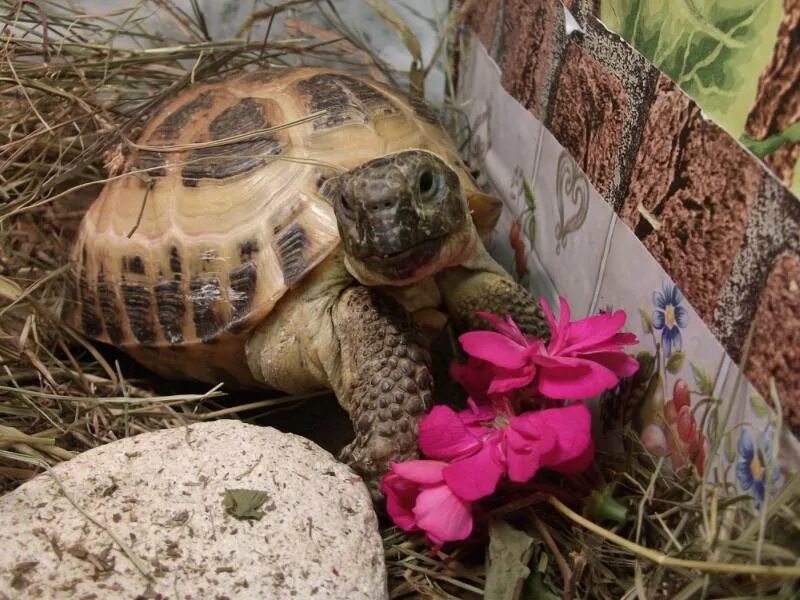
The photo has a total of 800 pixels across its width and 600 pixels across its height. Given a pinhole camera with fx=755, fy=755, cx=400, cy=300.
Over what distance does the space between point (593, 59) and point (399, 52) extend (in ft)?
3.76

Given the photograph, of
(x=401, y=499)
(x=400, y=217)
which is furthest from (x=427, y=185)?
(x=401, y=499)

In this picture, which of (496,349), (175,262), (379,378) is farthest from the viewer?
(175,262)

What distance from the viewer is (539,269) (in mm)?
1780

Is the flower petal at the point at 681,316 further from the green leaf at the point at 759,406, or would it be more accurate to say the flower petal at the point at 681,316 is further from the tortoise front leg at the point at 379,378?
the tortoise front leg at the point at 379,378

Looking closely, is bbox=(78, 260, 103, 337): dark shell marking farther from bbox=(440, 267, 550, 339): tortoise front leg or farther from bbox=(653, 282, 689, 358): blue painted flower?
bbox=(653, 282, 689, 358): blue painted flower

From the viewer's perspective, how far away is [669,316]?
3.92ft

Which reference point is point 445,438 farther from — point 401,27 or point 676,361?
point 401,27

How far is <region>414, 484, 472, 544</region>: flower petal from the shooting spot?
116cm

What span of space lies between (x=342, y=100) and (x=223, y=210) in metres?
0.36

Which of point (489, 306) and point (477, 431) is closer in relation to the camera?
point (477, 431)

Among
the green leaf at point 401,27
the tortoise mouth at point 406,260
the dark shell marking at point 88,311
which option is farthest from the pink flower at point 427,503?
the green leaf at point 401,27

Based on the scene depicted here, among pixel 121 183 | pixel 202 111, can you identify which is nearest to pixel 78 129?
pixel 121 183

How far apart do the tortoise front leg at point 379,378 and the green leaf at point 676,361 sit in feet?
1.39

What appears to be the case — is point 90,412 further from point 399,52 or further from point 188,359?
point 399,52
